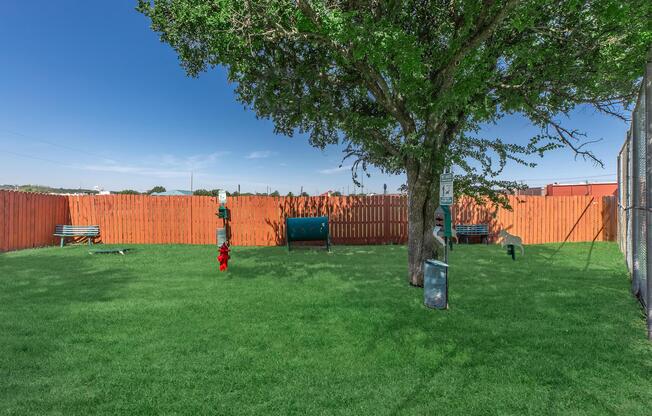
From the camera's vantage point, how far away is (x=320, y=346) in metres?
4.18

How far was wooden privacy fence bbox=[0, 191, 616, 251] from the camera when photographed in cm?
1580

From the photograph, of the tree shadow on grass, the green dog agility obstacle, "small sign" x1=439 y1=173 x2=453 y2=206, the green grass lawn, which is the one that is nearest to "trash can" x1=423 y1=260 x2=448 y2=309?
the green grass lawn

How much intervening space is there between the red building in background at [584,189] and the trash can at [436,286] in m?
22.5

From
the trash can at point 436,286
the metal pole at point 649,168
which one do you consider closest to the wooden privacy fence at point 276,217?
the trash can at point 436,286

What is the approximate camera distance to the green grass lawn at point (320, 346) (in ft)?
9.96

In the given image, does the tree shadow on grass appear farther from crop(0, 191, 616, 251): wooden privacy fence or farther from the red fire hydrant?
crop(0, 191, 616, 251): wooden privacy fence

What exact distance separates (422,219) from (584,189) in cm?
2440

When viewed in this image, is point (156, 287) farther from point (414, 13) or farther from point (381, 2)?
point (414, 13)

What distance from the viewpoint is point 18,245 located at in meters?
13.3

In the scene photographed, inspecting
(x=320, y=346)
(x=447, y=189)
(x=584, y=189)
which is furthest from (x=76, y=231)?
(x=584, y=189)

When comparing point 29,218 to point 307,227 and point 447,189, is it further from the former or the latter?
point 447,189

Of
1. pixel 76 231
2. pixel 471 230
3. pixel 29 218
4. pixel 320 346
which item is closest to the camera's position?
pixel 320 346

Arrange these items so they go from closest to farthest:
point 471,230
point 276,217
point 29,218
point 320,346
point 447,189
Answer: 1. point 320,346
2. point 447,189
3. point 29,218
4. point 471,230
5. point 276,217

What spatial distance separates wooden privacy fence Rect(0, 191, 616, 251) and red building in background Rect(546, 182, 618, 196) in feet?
31.4
